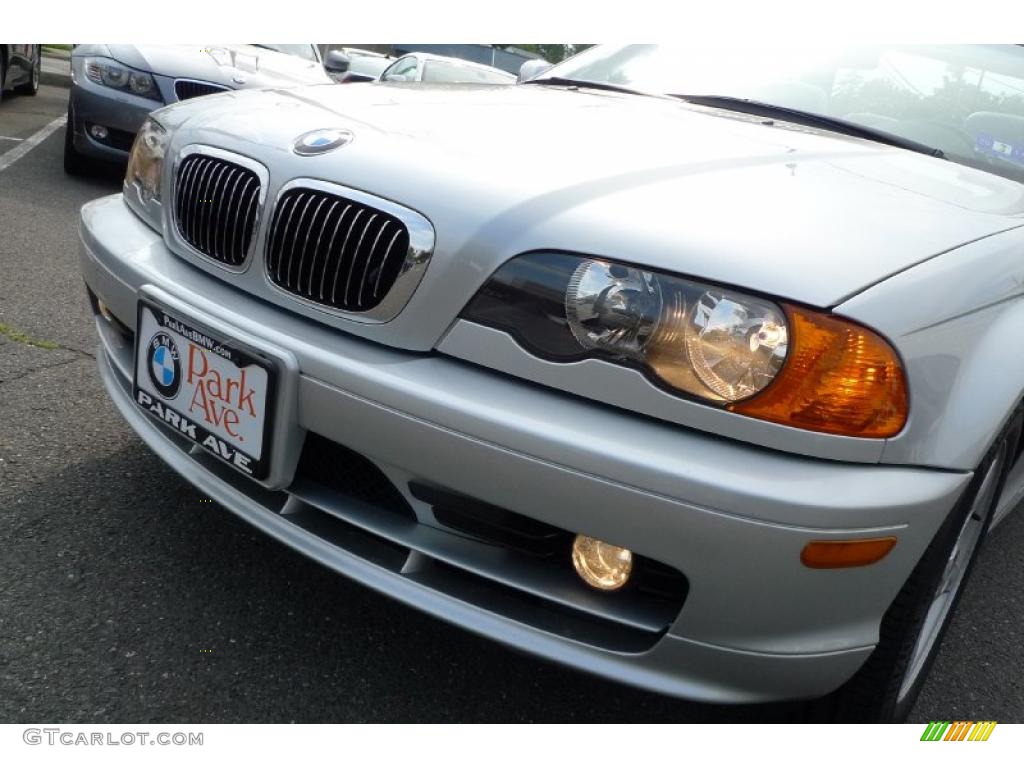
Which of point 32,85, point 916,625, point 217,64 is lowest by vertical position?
point 32,85

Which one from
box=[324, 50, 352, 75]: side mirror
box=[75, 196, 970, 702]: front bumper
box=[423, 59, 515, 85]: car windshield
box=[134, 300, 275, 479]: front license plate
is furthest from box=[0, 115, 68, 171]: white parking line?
box=[75, 196, 970, 702]: front bumper

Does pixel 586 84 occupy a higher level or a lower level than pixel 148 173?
higher

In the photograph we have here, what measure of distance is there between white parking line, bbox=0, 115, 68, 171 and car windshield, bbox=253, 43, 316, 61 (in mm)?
1629

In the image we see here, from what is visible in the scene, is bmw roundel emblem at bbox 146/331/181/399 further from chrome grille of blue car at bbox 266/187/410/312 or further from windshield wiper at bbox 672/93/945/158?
windshield wiper at bbox 672/93/945/158

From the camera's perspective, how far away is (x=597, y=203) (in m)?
1.59

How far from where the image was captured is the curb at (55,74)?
37.9ft

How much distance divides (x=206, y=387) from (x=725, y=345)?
3.02 feet

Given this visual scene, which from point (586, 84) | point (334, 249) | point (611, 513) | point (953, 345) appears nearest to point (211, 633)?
point (334, 249)

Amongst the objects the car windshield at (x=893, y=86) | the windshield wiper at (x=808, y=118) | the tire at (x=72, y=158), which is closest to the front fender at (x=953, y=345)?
the windshield wiper at (x=808, y=118)

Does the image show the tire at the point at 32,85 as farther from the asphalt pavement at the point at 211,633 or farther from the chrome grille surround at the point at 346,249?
the chrome grille surround at the point at 346,249

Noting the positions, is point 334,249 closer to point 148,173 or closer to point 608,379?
point 608,379

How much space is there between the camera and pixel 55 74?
11.8m

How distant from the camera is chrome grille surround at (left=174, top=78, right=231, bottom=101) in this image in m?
5.78

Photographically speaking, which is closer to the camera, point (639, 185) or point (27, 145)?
point (639, 185)
